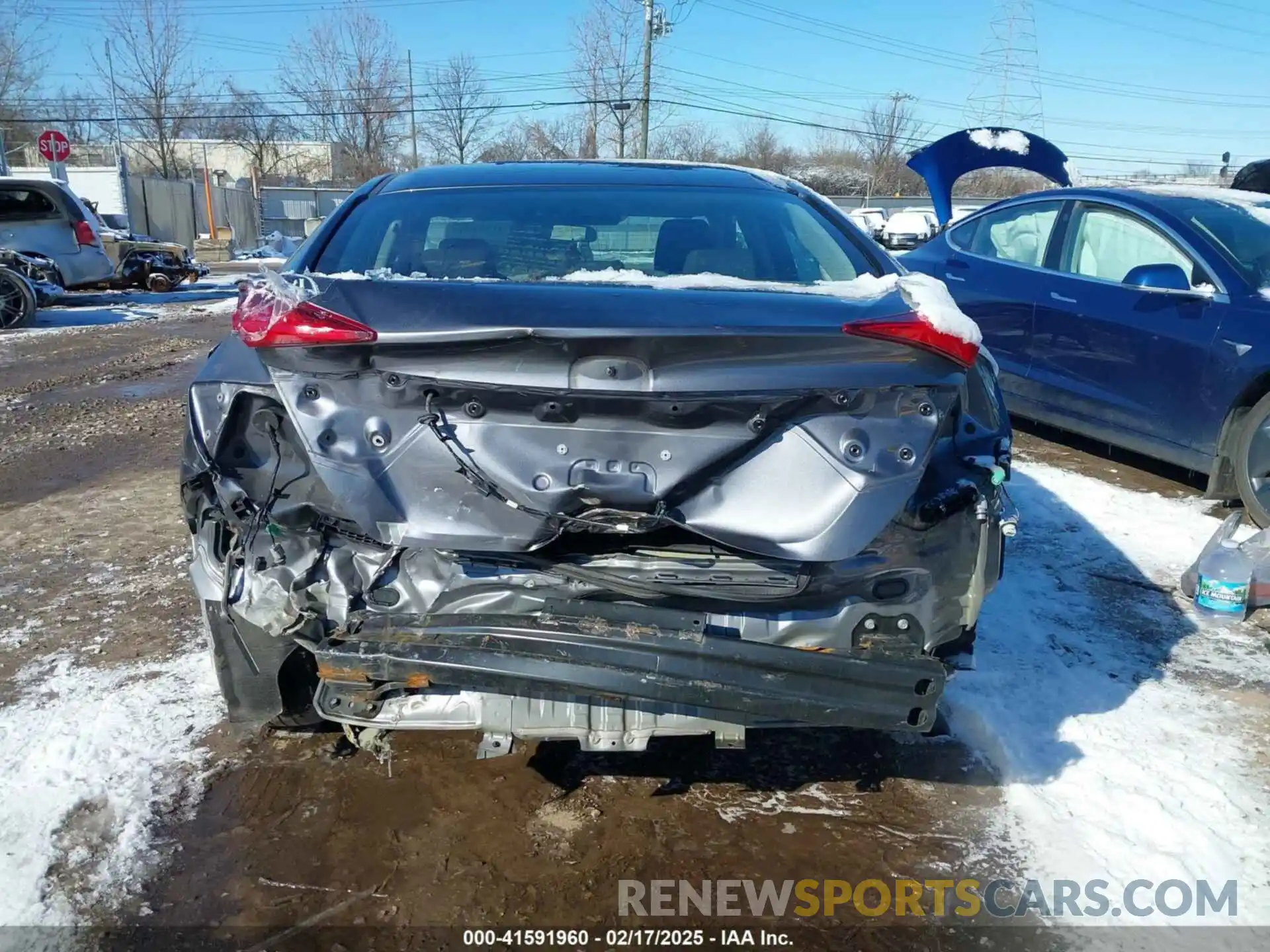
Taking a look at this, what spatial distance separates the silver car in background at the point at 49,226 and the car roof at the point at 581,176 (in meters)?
13.0

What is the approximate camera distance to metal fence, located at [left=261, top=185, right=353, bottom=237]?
3794 centimetres

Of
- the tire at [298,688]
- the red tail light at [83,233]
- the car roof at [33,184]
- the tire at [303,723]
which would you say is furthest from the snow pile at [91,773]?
the car roof at [33,184]

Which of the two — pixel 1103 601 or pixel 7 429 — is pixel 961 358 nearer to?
pixel 1103 601

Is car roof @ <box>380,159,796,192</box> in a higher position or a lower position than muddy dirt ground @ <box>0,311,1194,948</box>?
higher

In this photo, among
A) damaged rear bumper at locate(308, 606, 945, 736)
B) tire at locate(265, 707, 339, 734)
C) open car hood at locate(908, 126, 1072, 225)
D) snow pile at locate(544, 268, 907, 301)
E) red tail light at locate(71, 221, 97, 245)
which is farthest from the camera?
red tail light at locate(71, 221, 97, 245)

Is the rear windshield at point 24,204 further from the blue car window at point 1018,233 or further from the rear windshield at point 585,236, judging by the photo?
the rear windshield at point 585,236

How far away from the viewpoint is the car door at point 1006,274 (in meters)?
6.38

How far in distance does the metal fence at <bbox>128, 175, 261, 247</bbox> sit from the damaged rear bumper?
29.3 m

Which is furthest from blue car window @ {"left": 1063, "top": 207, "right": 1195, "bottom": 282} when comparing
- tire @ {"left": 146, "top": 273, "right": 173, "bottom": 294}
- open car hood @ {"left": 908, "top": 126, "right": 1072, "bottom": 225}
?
tire @ {"left": 146, "top": 273, "right": 173, "bottom": 294}

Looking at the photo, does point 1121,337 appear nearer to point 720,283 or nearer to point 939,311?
point 939,311

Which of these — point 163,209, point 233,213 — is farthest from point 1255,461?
point 233,213

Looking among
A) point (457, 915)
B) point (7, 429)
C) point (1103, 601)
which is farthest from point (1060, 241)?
point (7, 429)

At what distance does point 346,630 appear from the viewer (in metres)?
2.38

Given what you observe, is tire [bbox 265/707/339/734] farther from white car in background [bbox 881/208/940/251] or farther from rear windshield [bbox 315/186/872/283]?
white car in background [bbox 881/208/940/251]
